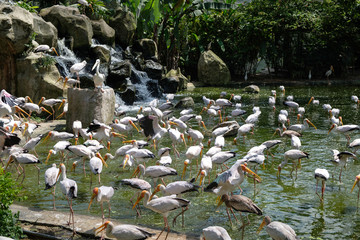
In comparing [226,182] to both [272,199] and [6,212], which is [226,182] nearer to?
[272,199]

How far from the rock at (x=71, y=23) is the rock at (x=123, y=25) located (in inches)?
147

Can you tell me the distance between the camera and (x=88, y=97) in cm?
1217

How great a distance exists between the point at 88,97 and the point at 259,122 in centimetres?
602

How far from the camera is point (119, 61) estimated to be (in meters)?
21.4

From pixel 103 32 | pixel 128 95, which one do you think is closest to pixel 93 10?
pixel 103 32

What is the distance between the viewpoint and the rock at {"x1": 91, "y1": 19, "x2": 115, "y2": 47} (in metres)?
20.7

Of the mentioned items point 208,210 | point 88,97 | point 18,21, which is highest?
point 18,21

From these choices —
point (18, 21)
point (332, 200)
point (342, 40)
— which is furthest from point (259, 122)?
point (342, 40)

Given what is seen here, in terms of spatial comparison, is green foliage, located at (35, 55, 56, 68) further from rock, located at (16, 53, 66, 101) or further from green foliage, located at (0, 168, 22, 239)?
green foliage, located at (0, 168, 22, 239)

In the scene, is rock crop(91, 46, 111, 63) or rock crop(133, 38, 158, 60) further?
rock crop(133, 38, 158, 60)

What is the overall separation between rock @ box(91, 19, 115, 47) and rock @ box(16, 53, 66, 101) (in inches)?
257

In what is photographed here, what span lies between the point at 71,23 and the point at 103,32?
99.6 inches

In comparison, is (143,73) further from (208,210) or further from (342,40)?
(208,210)

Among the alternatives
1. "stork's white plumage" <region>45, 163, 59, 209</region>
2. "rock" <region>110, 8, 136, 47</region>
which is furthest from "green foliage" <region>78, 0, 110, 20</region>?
"stork's white plumage" <region>45, 163, 59, 209</region>
